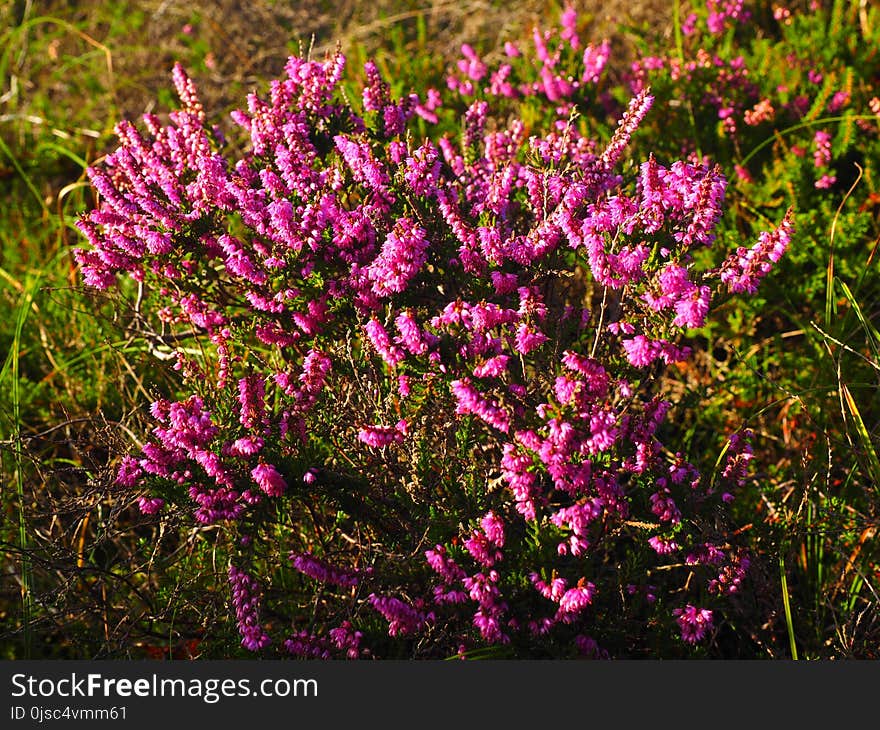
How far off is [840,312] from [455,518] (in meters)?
2.14

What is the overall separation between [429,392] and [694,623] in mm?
1002

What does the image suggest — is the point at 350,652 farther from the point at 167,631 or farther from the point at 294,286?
the point at 294,286

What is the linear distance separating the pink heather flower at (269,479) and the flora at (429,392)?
1 cm

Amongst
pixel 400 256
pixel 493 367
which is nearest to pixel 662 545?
pixel 493 367

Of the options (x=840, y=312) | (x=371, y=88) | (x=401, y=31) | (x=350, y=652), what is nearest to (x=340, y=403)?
(x=350, y=652)

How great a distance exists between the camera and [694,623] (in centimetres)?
243

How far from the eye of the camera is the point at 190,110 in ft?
9.94

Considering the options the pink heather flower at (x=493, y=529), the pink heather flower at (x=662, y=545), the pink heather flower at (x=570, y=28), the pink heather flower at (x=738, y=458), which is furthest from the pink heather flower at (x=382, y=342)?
the pink heather flower at (x=570, y=28)

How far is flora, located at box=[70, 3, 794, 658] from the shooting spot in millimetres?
2309

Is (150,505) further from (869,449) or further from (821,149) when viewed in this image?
(821,149)

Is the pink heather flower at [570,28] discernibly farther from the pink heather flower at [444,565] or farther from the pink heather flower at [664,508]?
the pink heather flower at [444,565]

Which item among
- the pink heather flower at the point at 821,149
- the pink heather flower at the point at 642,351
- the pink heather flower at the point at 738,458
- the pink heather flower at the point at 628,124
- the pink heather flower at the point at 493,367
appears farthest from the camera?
the pink heather flower at the point at 821,149

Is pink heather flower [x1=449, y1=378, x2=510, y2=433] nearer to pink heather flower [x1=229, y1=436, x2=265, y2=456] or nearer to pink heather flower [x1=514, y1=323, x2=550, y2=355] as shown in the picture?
pink heather flower [x1=514, y1=323, x2=550, y2=355]

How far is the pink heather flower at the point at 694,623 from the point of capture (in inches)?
95.3
